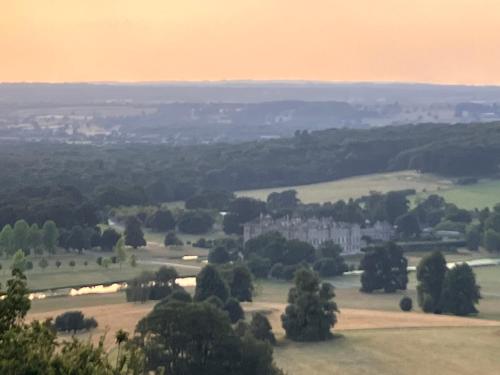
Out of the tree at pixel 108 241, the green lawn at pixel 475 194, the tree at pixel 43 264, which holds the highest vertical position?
the tree at pixel 43 264

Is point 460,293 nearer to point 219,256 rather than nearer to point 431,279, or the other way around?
point 431,279

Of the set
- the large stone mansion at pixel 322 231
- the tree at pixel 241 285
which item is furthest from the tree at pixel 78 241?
the tree at pixel 241 285

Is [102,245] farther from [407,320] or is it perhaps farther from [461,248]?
[407,320]

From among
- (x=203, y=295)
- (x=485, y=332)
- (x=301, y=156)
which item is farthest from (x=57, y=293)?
(x=301, y=156)

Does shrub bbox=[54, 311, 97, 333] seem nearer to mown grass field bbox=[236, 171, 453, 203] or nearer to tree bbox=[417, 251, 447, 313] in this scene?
tree bbox=[417, 251, 447, 313]

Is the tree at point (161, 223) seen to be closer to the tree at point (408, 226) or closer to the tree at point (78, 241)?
the tree at point (78, 241)
